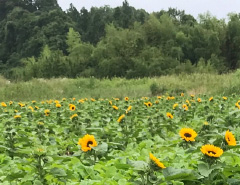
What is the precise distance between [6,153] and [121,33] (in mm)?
26776

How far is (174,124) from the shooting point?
3.95 m

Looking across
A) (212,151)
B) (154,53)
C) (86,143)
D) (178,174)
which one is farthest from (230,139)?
(154,53)

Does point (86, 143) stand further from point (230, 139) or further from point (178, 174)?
point (230, 139)

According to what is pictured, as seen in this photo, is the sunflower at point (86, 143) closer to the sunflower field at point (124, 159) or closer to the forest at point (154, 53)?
the sunflower field at point (124, 159)

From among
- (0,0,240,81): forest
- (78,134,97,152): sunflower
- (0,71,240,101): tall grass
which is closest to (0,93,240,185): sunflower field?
(78,134,97,152): sunflower

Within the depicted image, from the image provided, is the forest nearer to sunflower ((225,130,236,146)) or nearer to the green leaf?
sunflower ((225,130,236,146))

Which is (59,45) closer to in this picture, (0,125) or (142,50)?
(142,50)

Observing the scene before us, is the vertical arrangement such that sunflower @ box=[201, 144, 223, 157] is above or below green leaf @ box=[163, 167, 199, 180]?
above

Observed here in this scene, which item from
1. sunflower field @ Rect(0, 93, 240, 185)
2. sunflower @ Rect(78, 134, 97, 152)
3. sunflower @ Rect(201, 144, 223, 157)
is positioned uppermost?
sunflower @ Rect(201, 144, 223, 157)

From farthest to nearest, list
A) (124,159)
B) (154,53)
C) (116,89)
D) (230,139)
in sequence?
(154,53) → (116,89) → (124,159) → (230,139)

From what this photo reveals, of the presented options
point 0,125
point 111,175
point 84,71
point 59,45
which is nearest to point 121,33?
point 84,71

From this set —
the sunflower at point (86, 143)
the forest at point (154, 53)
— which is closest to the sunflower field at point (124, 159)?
the sunflower at point (86, 143)

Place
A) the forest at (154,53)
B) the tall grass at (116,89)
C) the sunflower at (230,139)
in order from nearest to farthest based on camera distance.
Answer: the sunflower at (230,139) < the tall grass at (116,89) < the forest at (154,53)

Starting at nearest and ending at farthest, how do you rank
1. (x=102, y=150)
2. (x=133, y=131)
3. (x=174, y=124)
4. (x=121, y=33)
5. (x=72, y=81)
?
(x=102, y=150), (x=133, y=131), (x=174, y=124), (x=72, y=81), (x=121, y=33)
